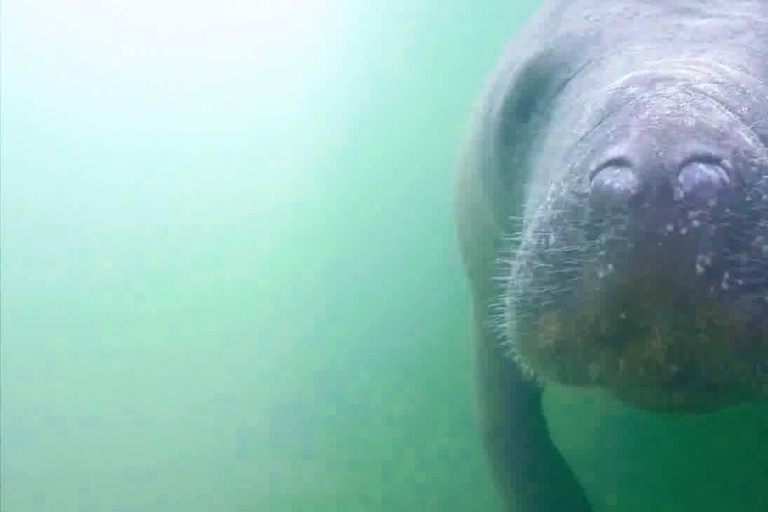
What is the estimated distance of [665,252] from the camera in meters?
1.80

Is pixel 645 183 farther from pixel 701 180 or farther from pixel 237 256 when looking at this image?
pixel 237 256

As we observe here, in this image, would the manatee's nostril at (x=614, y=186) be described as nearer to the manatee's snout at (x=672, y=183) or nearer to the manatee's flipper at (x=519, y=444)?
the manatee's snout at (x=672, y=183)

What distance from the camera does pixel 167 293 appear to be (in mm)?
13359

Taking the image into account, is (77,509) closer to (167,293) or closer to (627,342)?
(167,293)

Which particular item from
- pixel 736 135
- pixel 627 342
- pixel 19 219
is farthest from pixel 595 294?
pixel 19 219

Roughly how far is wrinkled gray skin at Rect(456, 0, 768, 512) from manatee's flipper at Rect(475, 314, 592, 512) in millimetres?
1329

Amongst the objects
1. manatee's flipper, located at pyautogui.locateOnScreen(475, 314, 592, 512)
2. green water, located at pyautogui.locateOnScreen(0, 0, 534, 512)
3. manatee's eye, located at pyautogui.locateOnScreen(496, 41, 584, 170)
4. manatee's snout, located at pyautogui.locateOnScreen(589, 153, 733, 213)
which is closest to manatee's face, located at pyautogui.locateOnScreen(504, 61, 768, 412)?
manatee's snout, located at pyautogui.locateOnScreen(589, 153, 733, 213)

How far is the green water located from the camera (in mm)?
8938

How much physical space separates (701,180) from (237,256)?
43.0 feet

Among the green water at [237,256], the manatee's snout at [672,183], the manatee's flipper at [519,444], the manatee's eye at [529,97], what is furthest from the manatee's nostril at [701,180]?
the green water at [237,256]

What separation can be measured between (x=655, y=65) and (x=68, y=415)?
9.83 m

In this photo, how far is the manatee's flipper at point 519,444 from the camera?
3947mm

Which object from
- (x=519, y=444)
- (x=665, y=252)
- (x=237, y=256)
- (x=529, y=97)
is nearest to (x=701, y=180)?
(x=665, y=252)

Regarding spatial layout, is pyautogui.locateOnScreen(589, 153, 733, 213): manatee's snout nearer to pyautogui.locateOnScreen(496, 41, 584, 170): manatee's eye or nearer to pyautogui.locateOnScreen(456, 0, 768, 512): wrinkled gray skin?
pyautogui.locateOnScreen(456, 0, 768, 512): wrinkled gray skin
